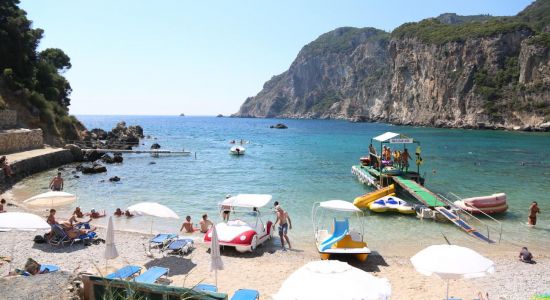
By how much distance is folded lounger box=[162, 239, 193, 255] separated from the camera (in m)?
14.4

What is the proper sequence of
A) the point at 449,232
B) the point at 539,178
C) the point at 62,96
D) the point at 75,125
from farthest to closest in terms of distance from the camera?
the point at 62,96
the point at 75,125
the point at 539,178
the point at 449,232

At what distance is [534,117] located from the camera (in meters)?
104

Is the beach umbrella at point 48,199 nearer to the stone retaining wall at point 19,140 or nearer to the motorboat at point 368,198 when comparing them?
the motorboat at point 368,198

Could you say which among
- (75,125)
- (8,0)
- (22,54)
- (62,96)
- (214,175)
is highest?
(8,0)

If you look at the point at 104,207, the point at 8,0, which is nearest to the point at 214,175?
the point at 104,207

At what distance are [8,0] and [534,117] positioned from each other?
367ft

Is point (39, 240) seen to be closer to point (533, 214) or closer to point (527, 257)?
point (527, 257)

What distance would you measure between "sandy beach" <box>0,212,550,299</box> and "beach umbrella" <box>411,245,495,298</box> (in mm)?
2410

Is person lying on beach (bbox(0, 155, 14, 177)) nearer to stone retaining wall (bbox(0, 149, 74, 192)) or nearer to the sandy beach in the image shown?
stone retaining wall (bbox(0, 149, 74, 192))

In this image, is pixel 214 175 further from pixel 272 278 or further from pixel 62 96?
pixel 62 96

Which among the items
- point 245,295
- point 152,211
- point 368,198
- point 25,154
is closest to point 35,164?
point 25,154

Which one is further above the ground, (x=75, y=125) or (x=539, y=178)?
(x=75, y=125)

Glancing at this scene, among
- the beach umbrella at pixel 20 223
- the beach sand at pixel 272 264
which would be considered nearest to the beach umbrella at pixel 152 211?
the beach sand at pixel 272 264

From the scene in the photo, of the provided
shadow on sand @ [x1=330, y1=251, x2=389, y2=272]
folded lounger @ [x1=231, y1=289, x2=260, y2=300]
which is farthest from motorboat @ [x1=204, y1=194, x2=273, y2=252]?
folded lounger @ [x1=231, y1=289, x2=260, y2=300]
